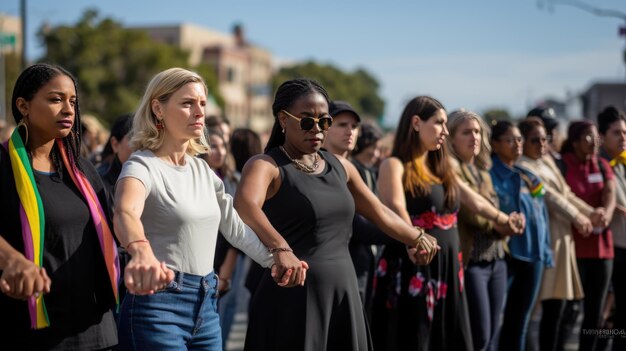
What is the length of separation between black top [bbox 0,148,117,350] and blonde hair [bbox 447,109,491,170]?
383 centimetres

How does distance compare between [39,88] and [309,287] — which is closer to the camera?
[39,88]

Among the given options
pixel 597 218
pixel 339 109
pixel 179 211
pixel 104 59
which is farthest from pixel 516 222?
pixel 104 59

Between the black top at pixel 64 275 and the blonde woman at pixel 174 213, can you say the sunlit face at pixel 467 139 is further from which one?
the black top at pixel 64 275

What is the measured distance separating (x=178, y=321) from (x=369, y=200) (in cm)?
151

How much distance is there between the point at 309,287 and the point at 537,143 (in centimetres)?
383

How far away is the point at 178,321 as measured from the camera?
12.8 ft

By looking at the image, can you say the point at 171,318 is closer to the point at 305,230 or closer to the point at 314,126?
the point at 305,230

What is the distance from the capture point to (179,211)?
3857 millimetres

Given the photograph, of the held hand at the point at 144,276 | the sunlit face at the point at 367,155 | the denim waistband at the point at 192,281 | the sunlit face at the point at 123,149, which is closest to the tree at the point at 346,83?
the sunlit face at the point at 367,155

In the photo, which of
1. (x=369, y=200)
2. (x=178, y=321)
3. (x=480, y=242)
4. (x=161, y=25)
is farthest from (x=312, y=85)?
(x=161, y=25)

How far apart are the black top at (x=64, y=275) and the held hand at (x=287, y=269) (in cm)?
81

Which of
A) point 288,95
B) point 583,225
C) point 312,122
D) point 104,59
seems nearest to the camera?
point 312,122

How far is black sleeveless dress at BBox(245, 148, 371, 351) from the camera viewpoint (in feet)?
14.7

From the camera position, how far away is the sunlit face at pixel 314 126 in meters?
4.62
